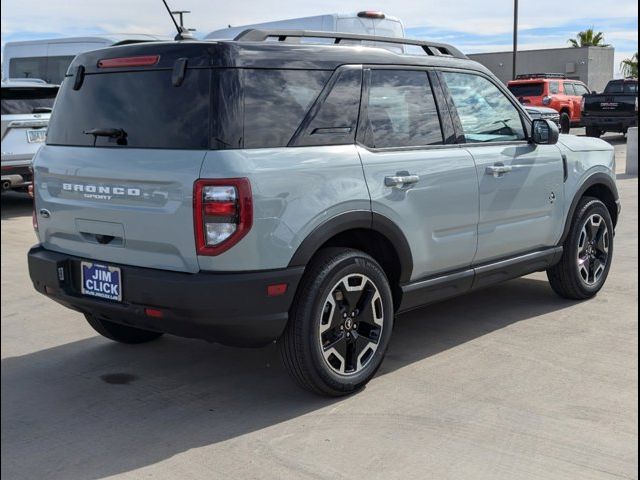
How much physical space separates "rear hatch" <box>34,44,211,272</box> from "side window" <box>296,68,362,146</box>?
594mm

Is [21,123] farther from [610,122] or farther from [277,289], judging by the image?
[610,122]

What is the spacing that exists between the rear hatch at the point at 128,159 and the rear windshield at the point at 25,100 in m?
6.41

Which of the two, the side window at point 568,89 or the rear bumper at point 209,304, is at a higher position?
the side window at point 568,89

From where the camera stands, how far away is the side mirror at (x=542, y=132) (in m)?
5.51

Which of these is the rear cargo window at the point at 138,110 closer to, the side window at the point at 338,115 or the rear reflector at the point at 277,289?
the side window at the point at 338,115

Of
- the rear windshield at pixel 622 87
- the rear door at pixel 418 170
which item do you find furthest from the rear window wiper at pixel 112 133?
the rear windshield at pixel 622 87

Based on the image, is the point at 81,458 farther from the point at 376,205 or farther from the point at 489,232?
the point at 489,232

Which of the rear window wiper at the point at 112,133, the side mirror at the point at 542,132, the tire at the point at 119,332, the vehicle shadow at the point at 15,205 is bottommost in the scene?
the vehicle shadow at the point at 15,205

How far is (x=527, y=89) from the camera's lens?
2444 cm

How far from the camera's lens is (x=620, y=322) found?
5.58 meters

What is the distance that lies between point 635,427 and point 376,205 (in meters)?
1.65

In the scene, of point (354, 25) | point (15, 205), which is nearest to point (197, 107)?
point (15, 205)

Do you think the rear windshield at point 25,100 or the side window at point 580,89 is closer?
the rear windshield at point 25,100

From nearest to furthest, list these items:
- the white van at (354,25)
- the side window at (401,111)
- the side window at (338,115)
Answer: the side window at (338,115) < the side window at (401,111) < the white van at (354,25)
